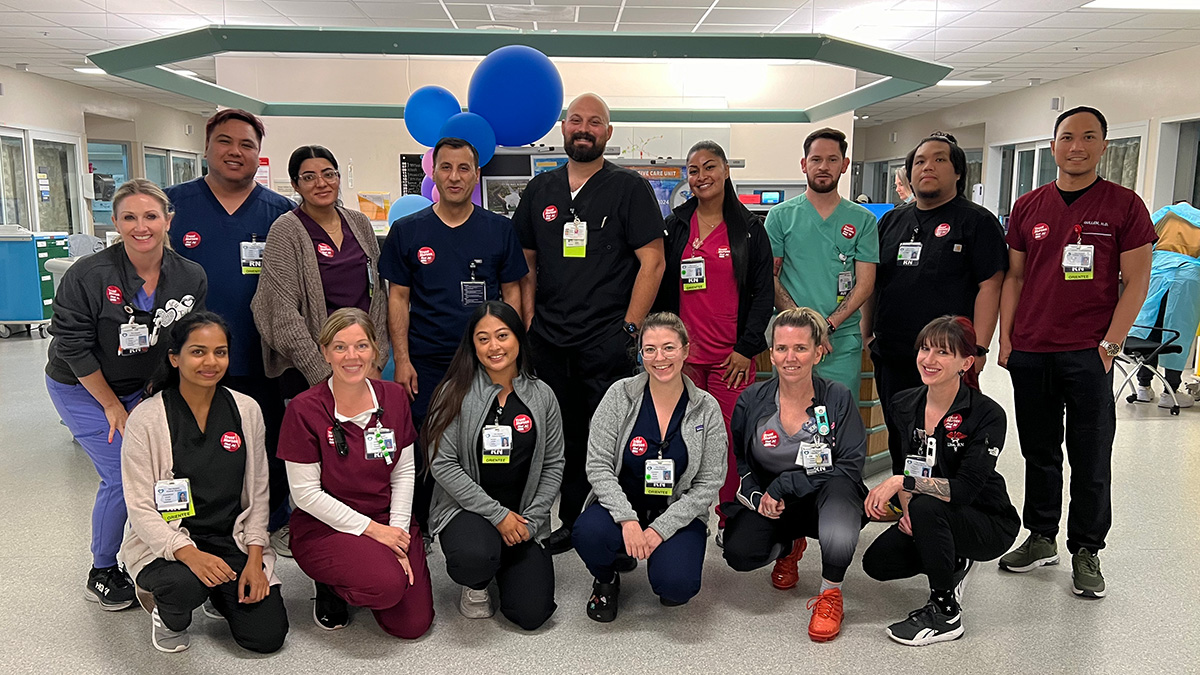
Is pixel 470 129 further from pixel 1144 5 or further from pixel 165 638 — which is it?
pixel 1144 5

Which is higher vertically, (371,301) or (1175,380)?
(371,301)

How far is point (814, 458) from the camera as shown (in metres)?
2.71

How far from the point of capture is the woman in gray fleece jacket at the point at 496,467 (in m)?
2.56

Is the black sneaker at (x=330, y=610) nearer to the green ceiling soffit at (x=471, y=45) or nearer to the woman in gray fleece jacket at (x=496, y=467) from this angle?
the woman in gray fleece jacket at (x=496, y=467)

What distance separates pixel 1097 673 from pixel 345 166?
944 cm

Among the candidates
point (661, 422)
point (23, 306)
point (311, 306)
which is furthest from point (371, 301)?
point (23, 306)

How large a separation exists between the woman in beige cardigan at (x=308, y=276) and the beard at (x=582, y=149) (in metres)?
0.87

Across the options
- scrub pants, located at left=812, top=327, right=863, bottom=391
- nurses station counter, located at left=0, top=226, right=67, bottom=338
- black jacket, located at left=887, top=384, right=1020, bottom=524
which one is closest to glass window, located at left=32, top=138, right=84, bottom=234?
nurses station counter, located at left=0, top=226, right=67, bottom=338

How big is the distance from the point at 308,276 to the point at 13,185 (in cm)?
1105

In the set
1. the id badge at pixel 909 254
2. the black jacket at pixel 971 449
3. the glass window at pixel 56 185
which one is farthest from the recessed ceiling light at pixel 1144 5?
the glass window at pixel 56 185

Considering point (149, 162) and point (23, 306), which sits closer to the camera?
point (23, 306)

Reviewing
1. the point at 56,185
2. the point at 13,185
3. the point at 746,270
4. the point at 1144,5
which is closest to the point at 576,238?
the point at 746,270

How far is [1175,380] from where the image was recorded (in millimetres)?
6027

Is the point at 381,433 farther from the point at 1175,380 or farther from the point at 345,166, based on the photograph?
the point at 345,166
